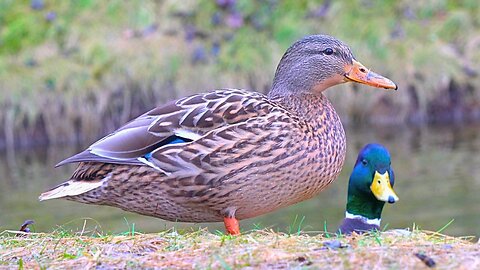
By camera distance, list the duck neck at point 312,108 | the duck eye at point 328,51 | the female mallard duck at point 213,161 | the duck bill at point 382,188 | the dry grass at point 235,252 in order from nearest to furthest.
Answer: the dry grass at point 235,252 < the female mallard duck at point 213,161 < the duck neck at point 312,108 < the duck eye at point 328,51 < the duck bill at point 382,188

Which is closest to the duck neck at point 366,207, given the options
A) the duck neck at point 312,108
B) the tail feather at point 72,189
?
the duck neck at point 312,108

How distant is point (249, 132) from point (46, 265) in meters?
1.54

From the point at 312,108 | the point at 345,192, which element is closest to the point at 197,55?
the point at 345,192

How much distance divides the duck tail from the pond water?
2.01 metres

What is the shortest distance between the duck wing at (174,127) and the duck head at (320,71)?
43cm

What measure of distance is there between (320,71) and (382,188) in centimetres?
90

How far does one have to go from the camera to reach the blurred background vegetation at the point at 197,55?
13062 millimetres

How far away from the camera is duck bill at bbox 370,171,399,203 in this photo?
6.31m

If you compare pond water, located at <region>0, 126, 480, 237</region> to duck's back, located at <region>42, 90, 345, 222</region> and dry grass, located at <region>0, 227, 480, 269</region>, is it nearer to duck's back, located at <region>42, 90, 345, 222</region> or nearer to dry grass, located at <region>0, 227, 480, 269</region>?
duck's back, located at <region>42, 90, 345, 222</region>

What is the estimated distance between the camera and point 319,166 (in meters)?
5.58

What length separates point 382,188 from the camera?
643 cm

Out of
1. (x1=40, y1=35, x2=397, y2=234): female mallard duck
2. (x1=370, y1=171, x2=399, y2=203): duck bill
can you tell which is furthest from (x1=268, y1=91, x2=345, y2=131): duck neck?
(x1=370, y1=171, x2=399, y2=203): duck bill

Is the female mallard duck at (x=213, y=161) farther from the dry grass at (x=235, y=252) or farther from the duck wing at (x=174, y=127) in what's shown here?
the dry grass at (x=235, y=252)

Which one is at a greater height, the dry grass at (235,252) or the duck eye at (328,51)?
the duck eye at (328,51)
